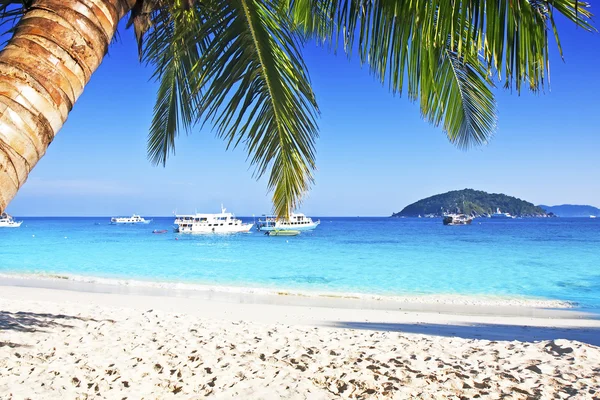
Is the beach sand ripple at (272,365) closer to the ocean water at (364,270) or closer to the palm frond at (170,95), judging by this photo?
the palm frond at (170,95)

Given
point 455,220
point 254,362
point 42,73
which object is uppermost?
point 42,73

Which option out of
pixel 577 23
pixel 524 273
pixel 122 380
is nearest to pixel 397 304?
pixel 122 380

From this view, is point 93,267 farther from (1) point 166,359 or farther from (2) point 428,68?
(2) point 428,68

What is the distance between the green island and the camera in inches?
5188

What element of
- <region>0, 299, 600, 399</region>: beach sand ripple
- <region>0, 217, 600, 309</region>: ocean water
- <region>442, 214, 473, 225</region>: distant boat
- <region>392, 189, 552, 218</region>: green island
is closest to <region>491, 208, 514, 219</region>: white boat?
<region>392, 189, 552, 218</region>: green island

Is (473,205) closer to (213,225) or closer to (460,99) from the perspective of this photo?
(213,225)

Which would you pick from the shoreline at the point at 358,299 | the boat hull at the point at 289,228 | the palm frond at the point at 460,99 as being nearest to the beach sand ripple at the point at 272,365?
the palm frond at the point at 460,99

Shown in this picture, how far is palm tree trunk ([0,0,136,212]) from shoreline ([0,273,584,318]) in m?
9.90

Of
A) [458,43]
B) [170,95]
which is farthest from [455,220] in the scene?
[458,43]

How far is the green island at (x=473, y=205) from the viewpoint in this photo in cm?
13176

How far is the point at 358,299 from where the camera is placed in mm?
13109

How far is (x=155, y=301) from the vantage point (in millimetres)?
11281

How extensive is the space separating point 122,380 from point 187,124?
3189mm

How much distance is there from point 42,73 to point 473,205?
139 metres
